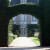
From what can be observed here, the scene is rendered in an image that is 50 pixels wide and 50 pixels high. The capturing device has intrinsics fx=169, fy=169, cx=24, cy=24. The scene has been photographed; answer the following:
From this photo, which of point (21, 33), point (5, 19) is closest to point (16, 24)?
point (21, 33)

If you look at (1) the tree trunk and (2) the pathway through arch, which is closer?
(1) the tree trunk

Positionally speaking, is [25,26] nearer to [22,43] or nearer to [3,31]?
[22,43]

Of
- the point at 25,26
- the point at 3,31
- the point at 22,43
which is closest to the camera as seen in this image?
the point at 3,31

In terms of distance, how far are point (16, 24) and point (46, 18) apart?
1420 inches

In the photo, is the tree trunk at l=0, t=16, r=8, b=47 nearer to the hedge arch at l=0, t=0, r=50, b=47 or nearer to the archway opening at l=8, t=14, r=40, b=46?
the hedge arch at l=0, t=0, r=50, b=47

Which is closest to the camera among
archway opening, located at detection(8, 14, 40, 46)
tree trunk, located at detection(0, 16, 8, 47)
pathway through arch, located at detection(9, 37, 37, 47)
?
tree trunk, located at detection(0, 16, 8, 47)

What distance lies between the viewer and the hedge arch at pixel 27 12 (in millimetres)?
16938

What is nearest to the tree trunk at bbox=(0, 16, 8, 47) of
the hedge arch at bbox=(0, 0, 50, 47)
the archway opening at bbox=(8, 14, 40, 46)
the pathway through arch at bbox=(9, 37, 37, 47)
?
the hedge arch at bbox=(0, 0, 50, 47)

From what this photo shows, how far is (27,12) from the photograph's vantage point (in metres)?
17.0

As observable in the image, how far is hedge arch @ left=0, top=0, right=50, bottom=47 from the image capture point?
16938 millimetres

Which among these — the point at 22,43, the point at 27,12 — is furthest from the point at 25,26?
the point at 27,12

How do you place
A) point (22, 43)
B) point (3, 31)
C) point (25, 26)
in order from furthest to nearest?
point (25, 26), point (22, 43), point (3, 31)

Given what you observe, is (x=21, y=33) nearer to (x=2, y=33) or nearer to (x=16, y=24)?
(x=16, y=24)

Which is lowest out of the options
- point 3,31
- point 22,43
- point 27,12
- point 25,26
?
point 22,43
